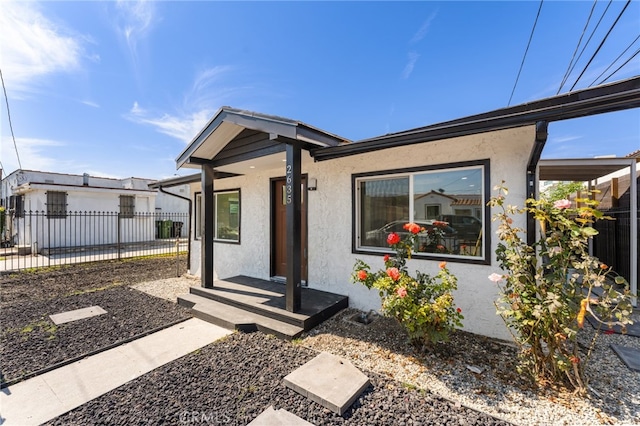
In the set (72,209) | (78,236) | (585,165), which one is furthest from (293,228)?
(72,209)

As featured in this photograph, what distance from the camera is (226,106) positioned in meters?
4.70

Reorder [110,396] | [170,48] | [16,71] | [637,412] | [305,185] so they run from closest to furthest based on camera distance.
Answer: [637,412] → [110,396] → [305,185] → [16,71] → [170,48]

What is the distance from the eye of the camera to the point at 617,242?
695cm

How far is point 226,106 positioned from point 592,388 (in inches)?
244

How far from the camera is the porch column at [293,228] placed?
424 cm

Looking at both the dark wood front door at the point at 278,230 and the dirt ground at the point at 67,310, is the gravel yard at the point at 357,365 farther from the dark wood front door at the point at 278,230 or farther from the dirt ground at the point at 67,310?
the dark wood front door at the point at 278,230

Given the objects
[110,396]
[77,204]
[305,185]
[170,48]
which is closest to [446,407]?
[110,396]

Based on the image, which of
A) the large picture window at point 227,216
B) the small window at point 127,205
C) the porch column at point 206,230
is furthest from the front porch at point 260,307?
the small window at point 127,205

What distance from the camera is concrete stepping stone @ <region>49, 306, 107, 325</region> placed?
15.1 feet

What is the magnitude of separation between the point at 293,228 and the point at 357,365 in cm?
216

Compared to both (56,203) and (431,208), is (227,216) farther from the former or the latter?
(56,203)

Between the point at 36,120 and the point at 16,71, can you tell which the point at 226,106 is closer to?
the point at 16,71

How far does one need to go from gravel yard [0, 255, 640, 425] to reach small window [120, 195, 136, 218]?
41.4 feet

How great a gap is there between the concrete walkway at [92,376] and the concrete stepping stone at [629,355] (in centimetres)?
529
